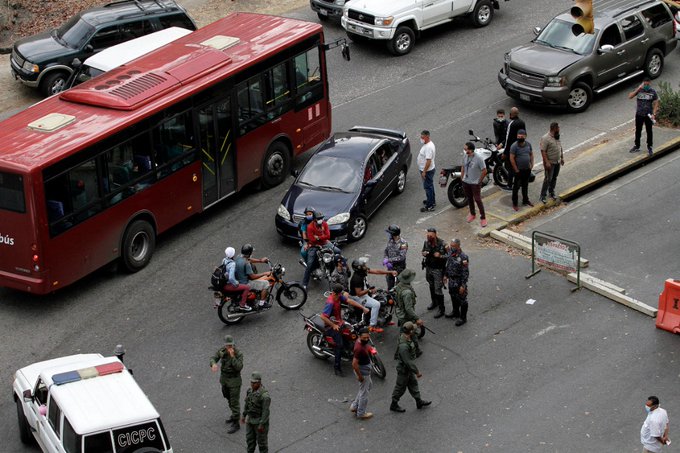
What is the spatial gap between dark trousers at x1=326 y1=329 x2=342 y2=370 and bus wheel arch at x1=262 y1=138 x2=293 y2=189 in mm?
6830

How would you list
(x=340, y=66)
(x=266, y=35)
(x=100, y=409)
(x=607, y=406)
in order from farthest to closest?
(x=340, y=66) → (x=266, y=35) → (x=607, y=406) → (x=100, y=409)

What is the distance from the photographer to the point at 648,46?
86.0 feet

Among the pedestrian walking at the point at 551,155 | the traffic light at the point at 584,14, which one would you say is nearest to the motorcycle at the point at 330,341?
the traffic light at the point at 584,14

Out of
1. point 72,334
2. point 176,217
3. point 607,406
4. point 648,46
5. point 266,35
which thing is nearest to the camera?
point 607,406

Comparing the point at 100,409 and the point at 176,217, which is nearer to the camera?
the point at 100,409

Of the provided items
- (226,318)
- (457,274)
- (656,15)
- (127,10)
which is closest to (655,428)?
(457,274)

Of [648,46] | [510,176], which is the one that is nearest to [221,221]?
[510,176]

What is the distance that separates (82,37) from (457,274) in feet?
46.8

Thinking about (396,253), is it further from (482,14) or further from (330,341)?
(482,14)

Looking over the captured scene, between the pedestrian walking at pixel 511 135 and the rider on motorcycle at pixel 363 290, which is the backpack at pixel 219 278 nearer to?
the rider on motorcycle at pixel 363 290

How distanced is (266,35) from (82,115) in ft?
15.9

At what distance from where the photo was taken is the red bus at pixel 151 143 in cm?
1828

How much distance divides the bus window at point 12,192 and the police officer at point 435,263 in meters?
6.63

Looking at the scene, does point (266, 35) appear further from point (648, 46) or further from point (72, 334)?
point (648, 46)
